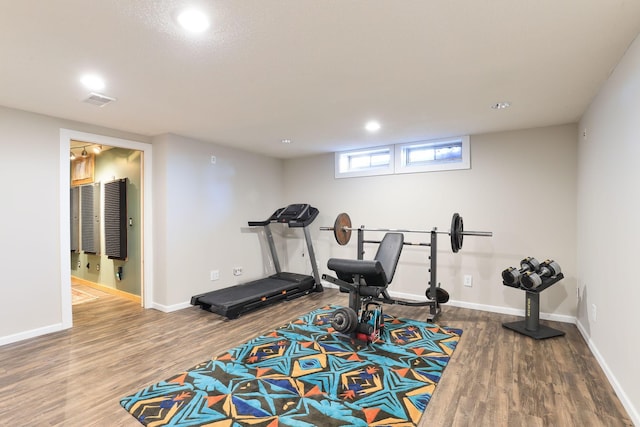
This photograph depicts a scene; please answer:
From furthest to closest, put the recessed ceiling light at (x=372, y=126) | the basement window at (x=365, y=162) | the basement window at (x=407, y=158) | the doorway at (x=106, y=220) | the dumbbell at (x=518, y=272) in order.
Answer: the basement window at (x=365, y=162)
the doorway at (x=106, y=220)
the basement window at (x=407, y=158)
the recessed ceiling light at (x=372, y=126)
the dumbbell at (x=518, y=272)

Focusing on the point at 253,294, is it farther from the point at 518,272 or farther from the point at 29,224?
the point at 518,272

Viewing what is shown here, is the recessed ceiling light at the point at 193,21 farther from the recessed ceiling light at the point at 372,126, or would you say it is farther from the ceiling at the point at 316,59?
the recessed ceiling light at the point at 372,126

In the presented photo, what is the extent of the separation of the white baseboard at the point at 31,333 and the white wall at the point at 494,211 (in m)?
3.98

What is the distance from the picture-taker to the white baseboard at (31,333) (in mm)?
3059

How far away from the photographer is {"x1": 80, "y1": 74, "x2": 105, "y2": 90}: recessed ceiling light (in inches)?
94.0

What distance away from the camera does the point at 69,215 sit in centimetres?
351

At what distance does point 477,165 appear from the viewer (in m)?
4.18

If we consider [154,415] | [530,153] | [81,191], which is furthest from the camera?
[81,191]

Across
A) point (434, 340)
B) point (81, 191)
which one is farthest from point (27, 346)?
point (434, 340)

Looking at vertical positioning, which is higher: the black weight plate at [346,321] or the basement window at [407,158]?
the basement window at [407,158]

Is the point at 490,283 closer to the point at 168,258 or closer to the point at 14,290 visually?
the point at 168,258

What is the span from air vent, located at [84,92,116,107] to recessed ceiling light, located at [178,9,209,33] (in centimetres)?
153

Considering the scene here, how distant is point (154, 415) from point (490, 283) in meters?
3.87

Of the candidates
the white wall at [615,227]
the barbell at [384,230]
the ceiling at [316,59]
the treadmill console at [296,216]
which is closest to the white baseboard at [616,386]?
the white wall at [615,227]
